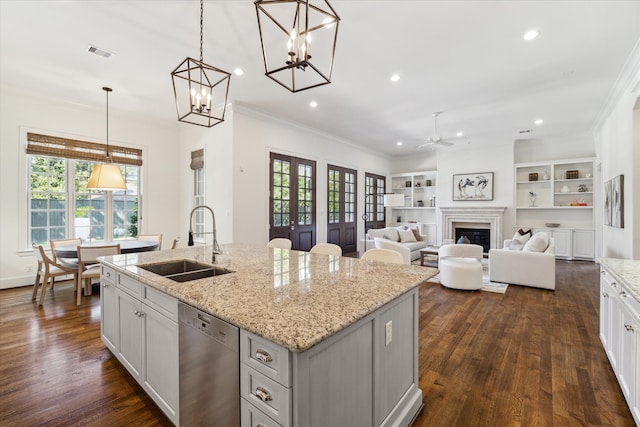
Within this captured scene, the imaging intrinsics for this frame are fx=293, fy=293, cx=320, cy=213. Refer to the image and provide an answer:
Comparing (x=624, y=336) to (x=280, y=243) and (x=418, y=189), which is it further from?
(x=418, y=189)

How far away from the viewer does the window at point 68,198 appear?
4.93 metres

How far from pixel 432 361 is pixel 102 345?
121 inches

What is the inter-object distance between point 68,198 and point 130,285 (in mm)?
4574

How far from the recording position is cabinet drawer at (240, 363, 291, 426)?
1.04 metres

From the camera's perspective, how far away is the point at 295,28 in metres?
1.72

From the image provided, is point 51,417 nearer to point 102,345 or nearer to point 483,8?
point 102,345

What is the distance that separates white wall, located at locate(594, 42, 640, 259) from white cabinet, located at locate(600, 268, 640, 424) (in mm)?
2221

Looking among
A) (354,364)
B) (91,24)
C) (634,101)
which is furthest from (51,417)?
(634,101)

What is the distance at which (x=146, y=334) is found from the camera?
1865 millimetres

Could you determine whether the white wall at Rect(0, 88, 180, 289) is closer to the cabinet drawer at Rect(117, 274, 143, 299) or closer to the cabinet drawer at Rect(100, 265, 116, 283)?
the cabinet drawer at Rect(100, 265, 116, 283)

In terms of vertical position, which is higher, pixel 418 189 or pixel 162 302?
pixel 418 189

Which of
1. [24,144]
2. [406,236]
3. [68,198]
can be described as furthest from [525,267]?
[24,144]

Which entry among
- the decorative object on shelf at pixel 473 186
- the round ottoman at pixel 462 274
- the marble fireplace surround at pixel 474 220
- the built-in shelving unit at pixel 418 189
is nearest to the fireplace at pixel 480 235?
the marble fireplace surround at pixel 474 220

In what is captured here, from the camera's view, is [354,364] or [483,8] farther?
[483,8]
